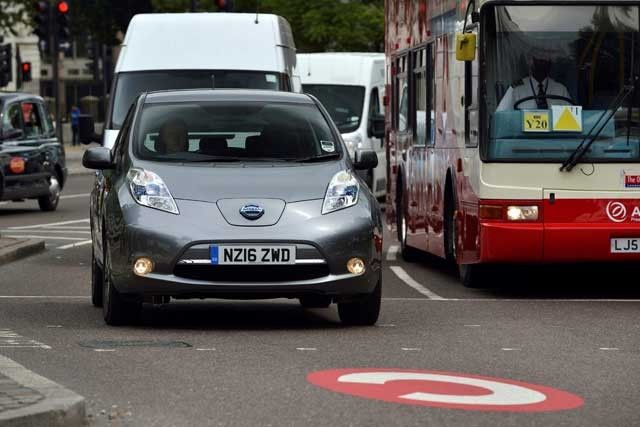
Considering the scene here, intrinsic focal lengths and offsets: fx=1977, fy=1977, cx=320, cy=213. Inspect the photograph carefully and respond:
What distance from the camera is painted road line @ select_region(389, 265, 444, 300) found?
51.7ft

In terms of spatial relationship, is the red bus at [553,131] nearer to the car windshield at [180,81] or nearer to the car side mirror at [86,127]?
the car side mirror at [86,127]

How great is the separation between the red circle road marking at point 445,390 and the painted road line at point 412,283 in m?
5.51

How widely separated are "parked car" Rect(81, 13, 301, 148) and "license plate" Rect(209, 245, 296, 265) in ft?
28.1

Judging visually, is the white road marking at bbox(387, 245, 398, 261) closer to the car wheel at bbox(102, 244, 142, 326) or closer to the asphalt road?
the asphalt road

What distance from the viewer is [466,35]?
51.3 feet

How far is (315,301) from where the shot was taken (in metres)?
13.6

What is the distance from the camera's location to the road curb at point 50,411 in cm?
762

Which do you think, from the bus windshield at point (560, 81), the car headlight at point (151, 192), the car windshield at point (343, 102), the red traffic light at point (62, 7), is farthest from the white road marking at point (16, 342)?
the red traffic light at point (62, 7)

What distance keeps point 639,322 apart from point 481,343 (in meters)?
2.03

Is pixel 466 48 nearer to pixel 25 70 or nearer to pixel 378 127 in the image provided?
pixel 378 127

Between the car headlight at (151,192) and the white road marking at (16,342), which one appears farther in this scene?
the car headlight at (151,192)

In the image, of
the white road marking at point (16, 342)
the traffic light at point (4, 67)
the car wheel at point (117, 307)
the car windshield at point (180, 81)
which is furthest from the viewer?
the traffic light at point (4, 67)

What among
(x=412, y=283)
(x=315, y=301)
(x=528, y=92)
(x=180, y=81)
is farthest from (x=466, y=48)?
(x=180, y=81)

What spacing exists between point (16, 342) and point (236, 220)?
61.5 inches
